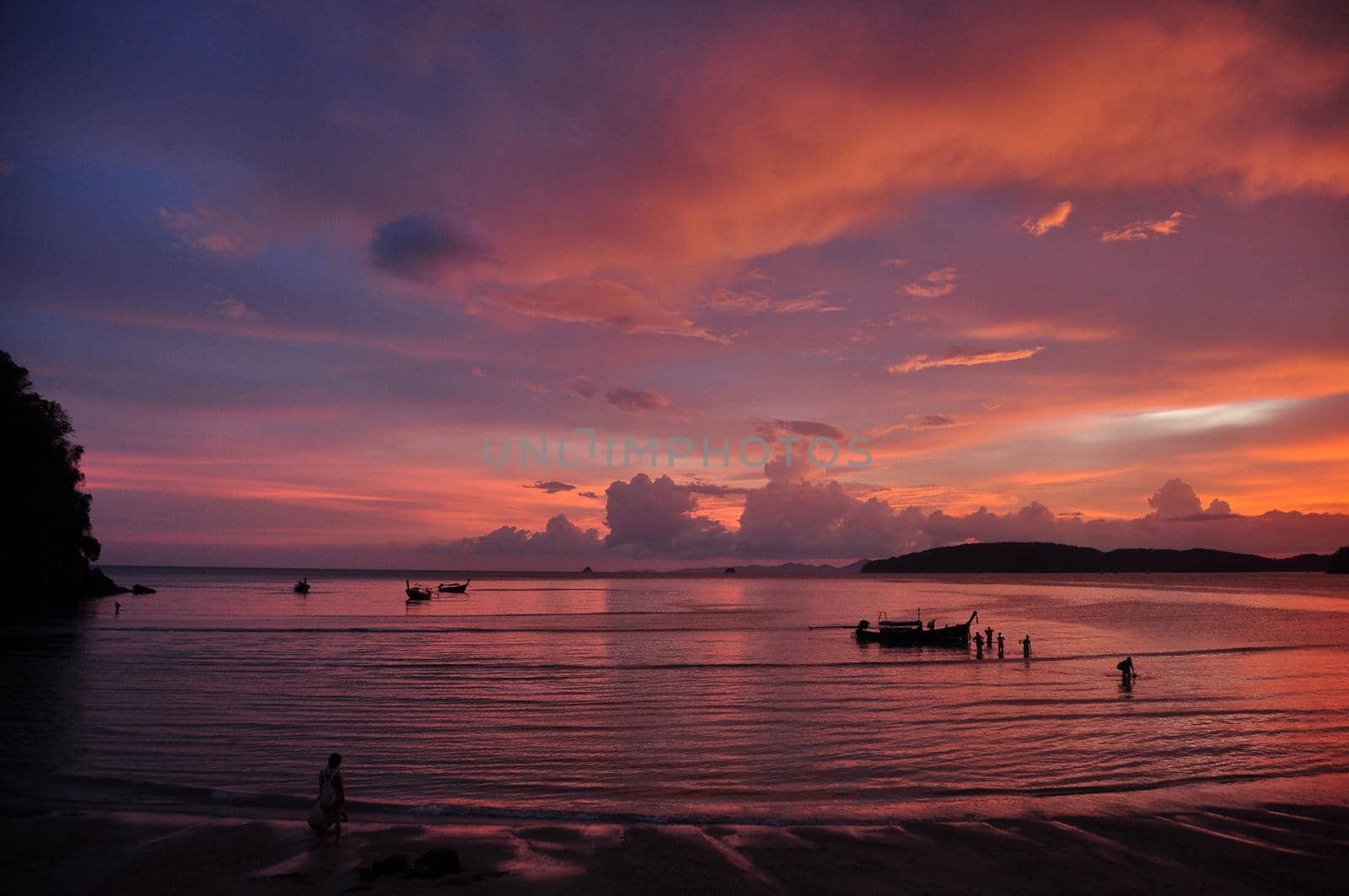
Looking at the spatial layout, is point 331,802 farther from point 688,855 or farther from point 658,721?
point 658,721

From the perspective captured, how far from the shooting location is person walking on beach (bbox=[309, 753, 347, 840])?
14586 mm

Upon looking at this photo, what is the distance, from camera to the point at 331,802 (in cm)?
1457

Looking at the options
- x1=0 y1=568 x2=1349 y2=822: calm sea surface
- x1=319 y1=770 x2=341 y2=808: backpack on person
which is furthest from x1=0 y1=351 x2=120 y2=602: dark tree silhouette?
x1=319 y1=770 x2=341 y2=808: backpack on person

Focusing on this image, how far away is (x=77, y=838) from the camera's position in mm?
14461

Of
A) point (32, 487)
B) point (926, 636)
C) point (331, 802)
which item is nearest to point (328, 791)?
point (331, 802)

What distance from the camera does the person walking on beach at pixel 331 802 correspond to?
14586 millimetres

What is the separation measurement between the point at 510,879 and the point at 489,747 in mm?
10886

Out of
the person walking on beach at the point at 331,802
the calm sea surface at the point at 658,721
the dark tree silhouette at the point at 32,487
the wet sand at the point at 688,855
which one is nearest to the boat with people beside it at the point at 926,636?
the calm sea surface at the point at 658,721

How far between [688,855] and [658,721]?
45.1 feet

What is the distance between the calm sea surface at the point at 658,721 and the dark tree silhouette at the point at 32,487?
54.9 ft

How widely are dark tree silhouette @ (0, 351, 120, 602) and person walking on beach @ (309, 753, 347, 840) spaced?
73.0m

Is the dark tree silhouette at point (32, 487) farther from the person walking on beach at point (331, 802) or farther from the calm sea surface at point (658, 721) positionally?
the person walking on beach at point (331, 802)

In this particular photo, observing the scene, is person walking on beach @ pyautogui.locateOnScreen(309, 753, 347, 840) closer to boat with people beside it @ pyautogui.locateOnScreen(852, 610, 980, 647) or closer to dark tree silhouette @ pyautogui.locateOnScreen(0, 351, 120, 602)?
boat with people beside it @ pyautogui.locateOnScreen(852, 610, 980, 647)

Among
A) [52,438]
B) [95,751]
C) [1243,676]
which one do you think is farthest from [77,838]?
[52,438]
